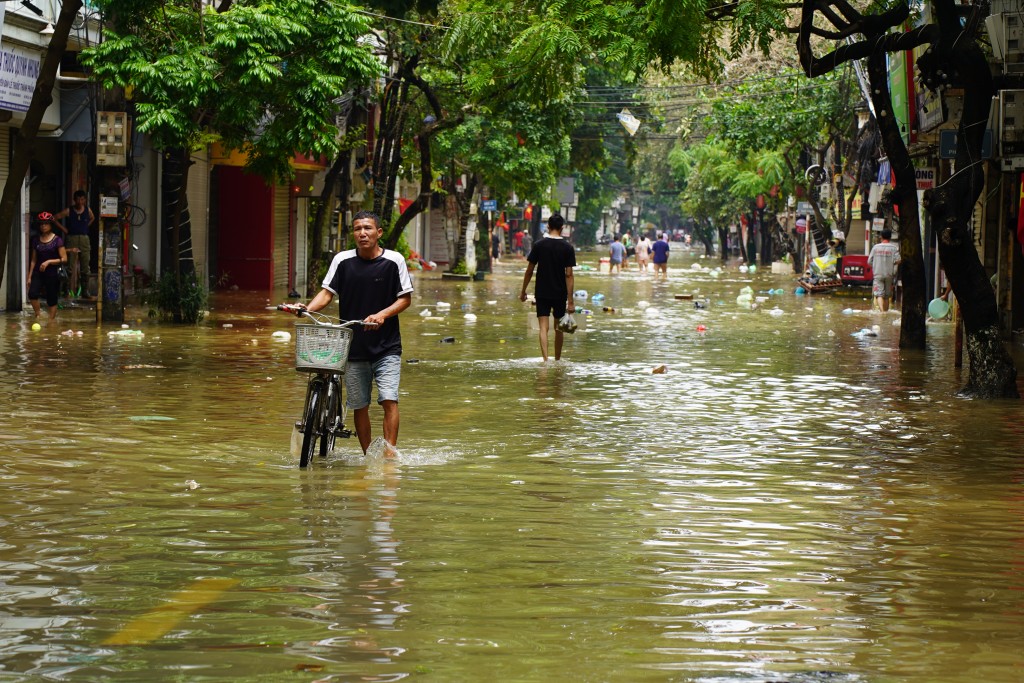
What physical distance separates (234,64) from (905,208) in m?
10.2

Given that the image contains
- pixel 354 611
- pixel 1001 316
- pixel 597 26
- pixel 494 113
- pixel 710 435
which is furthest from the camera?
pixel 494 113

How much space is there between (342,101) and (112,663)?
3374cm

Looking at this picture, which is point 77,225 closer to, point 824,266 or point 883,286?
point 883,286

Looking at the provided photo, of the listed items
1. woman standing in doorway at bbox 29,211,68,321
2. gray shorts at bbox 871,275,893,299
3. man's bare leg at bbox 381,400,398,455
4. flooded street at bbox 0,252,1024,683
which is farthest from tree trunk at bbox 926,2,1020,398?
Answer: gray shorts at bbox 871,275,893,299

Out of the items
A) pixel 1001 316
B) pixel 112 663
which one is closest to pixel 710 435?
pixel 112 663

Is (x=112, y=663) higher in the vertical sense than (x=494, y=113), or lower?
lower

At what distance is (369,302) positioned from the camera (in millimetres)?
10312

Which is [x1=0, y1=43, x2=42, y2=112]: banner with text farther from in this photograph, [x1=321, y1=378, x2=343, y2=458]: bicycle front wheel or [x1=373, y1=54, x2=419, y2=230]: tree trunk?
[x1=321, y1=378, x2=343, y2=458]: bicycle front wheel

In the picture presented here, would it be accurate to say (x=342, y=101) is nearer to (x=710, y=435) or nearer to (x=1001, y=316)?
(x=1001, y=316)

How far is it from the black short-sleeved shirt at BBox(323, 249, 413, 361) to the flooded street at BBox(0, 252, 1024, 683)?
2.76ft

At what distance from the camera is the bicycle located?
31.6 ft

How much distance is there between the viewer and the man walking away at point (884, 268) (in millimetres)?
31078

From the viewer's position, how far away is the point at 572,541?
7918 millimetres

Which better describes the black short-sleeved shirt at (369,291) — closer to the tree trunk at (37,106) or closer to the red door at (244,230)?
the tree trunk at (37,106)
